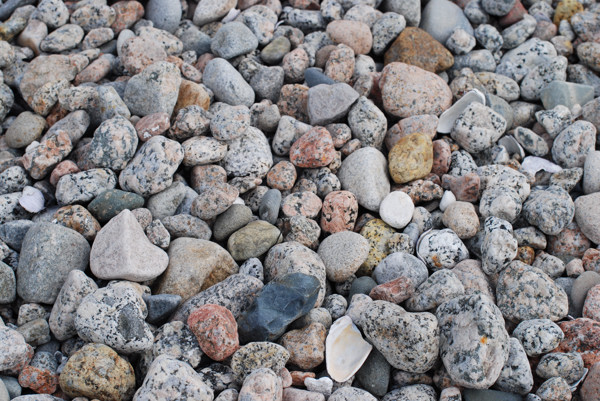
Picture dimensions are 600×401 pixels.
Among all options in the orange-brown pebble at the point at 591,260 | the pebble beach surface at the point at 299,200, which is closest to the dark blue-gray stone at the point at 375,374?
the pebble beach surface at the point at 299,200

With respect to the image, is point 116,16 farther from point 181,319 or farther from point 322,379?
point 322,379

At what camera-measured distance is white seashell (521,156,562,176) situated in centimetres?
377

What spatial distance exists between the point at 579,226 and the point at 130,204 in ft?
9.05

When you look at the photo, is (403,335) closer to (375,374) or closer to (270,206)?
(375,374)

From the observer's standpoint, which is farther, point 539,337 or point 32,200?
point 32,200

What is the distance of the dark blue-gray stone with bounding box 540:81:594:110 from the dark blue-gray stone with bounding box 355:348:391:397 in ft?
8.30

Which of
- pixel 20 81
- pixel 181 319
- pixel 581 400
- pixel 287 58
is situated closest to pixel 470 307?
pixel 581 400

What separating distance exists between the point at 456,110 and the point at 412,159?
2.24 feet

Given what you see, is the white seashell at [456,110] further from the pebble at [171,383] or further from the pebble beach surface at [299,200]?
the pebble at [171,383]

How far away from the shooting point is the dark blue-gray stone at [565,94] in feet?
13.5

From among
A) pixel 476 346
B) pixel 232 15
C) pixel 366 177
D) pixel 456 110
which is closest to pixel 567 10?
pixel 456 110

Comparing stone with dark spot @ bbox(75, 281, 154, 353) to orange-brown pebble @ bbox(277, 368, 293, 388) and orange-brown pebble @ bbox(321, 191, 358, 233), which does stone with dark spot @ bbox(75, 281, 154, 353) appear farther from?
orange-brown pebble @ bbox(321, 191, 358, 233)

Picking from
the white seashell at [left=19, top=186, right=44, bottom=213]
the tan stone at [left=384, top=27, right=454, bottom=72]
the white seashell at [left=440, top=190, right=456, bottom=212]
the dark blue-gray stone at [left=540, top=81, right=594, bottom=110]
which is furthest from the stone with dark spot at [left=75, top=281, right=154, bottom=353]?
the dark blue-gray stone at [left=540, top=81, right=594, bottom=110]

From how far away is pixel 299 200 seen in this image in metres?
3.43
